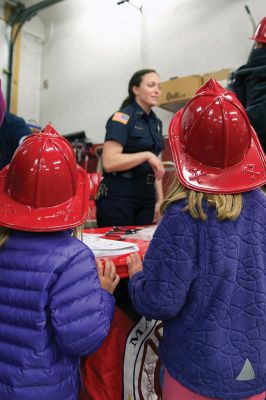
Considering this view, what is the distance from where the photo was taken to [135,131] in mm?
1829

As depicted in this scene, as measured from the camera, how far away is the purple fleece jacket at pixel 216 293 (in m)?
0.83

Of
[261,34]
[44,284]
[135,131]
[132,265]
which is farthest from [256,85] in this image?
[44,284]

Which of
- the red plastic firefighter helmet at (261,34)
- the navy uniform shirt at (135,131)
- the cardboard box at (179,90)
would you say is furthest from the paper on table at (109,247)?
the cardboard box at (179,90)

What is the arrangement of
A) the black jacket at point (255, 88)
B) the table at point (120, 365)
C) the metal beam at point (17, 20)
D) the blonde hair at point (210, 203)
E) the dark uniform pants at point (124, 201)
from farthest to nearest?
the metal beam at point (17, 20), the dark uniform pants at point (124, 201), the black jacket at point (255, 88), the table at point (120, 365), the blonde hair at point (210, 203)

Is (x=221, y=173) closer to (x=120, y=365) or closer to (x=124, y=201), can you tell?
(x=120, y=365)

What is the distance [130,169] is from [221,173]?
0.92m

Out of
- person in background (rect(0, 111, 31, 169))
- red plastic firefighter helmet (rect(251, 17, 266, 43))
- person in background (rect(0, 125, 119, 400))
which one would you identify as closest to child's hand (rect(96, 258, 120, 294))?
person in background (rect(0, 125, 119, 400))

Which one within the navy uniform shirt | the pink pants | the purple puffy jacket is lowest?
the pink pants

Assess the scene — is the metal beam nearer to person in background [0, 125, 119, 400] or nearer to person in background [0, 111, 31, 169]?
person in background [0, 111, 31, 169]

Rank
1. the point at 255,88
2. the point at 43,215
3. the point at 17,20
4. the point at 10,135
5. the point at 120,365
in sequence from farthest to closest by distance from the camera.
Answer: the point at 17,20 → the point at 10,135 → the point at 255,88 → the point at 120,365 → the point at 43,215

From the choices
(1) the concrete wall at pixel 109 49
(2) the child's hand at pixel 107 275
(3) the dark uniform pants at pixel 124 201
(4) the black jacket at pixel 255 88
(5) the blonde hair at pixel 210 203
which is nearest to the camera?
(5) the blonde hair at pixel 210 203

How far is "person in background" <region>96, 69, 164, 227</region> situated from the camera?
1.76 meters

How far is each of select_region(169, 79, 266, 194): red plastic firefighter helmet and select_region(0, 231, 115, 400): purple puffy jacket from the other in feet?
1.07

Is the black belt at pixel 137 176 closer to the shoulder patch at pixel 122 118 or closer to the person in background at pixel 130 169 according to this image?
the person in background at pixel 130 169
